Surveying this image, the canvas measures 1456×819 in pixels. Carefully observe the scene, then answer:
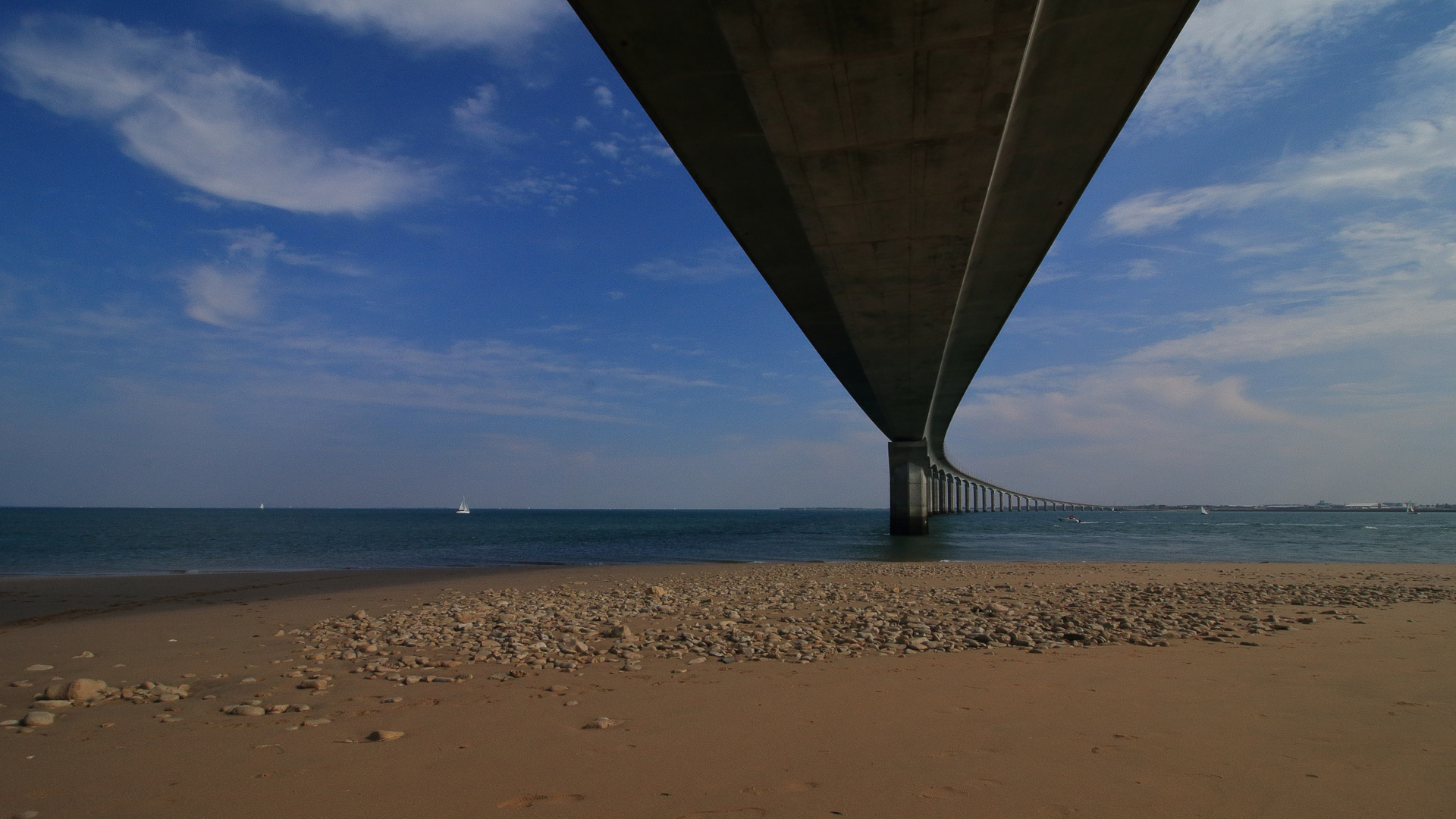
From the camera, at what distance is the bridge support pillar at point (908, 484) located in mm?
49000

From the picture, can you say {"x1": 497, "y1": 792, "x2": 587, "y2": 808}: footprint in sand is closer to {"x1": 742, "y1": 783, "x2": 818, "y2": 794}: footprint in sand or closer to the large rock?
{"x1": 742, "y1": 783, "x2": 818, "y2": 794}: footprint in sand

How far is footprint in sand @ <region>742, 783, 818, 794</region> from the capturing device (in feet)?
12.8

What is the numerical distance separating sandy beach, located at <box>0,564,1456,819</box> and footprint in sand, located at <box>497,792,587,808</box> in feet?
0.06

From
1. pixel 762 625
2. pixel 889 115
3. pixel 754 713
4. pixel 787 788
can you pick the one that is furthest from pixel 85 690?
pixel 889 115

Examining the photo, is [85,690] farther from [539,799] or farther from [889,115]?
[889,115]

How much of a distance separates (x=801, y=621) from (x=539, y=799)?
6606mm

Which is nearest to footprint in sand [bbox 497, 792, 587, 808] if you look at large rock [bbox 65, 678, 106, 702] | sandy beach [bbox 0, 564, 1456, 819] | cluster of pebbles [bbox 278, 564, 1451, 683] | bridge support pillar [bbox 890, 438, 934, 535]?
sandy beach [bbox 0, 564, 1456, 819]

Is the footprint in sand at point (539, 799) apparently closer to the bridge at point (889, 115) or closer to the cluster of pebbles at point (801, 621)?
the cluster of pebbles at point (801, 621)

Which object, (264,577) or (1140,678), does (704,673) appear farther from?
(264,577)

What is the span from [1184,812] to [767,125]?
870cm

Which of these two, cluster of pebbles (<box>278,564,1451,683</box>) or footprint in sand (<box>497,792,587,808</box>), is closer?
footprint in sand (<box>497,792,587,808</box>)

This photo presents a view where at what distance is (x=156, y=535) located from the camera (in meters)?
54.8

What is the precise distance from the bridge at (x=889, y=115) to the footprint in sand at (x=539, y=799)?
7.47 m

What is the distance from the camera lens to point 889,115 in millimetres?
9195
